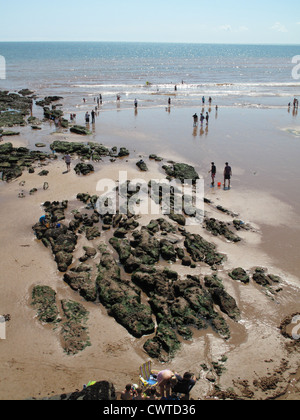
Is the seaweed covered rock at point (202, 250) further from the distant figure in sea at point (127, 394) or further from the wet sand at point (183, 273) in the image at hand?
the distant figure in sea at point (127, 394)

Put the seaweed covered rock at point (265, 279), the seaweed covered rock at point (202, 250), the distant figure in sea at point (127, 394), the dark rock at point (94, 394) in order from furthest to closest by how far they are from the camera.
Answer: the seaweed covered rock at point (202, 250)
the seaweed covered rock at point (265, 279)
the distant figure in sea at point (127, 394)
the dark rock at point (94, 394)

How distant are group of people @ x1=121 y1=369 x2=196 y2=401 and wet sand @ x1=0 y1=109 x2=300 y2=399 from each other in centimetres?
70

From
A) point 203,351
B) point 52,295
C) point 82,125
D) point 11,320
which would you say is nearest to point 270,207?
point 203,351

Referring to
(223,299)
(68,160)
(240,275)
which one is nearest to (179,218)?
(240,275)

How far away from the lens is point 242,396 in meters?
9.07

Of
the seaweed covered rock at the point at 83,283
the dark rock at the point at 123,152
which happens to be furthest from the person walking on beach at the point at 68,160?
the seaweed covered rock at the point at 83,283

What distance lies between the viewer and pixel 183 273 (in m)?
14.2

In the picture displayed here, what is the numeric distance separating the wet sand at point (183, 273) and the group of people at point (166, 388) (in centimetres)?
70

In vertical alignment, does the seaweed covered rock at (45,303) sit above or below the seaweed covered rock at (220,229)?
below

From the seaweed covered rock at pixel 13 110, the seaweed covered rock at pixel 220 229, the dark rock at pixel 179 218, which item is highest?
the seaweed covered rock at pixel 13 110

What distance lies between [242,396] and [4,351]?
7.29 meters

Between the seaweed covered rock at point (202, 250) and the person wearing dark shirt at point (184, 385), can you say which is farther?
the seaweed covered rock at point (202, 250)

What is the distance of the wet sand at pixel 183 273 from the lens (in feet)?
32.1
